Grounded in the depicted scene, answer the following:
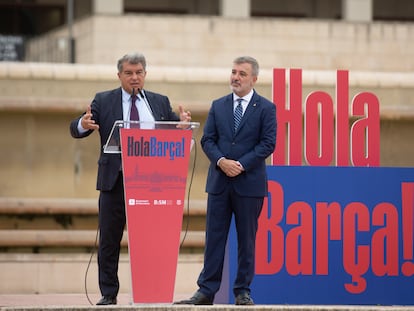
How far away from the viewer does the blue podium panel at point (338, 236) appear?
38.1ft

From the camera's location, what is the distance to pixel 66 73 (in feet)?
48.1

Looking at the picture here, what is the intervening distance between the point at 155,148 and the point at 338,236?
3.02m

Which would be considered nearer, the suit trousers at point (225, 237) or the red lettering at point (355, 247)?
the suit trousers at point (225, 237)

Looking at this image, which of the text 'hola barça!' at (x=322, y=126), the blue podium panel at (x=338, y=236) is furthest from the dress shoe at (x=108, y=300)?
the text 'hola barça!' at (x=322, y=126)

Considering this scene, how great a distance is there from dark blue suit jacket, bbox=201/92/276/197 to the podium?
621 millimetres

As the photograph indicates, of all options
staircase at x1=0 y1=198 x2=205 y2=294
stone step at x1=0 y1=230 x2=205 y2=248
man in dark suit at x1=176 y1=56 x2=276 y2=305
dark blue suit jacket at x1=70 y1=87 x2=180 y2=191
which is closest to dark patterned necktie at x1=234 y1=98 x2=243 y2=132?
man in dark suit at x1=176 y1=56 x2=276 y2=305

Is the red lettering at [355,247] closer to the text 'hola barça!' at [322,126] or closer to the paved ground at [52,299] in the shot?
the text 'hola barça!' at [322,126]

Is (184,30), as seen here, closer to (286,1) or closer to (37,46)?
(37,46)

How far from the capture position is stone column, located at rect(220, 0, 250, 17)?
2931 cm

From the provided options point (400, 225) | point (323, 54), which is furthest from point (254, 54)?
point (400, 225)

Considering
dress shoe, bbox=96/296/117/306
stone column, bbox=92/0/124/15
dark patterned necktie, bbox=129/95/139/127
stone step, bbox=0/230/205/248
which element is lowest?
dress shoe, bbox=96/296/117/306

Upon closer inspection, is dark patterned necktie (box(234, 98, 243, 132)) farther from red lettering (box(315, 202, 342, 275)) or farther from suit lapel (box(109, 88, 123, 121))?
red lettering (box(315, 202, 342, 275))

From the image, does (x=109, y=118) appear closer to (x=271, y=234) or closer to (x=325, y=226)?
(x=271, y=234)

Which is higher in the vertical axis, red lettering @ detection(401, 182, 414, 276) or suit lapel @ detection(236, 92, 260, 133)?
suit lapel @ detection(236, 92, 260, 133)
